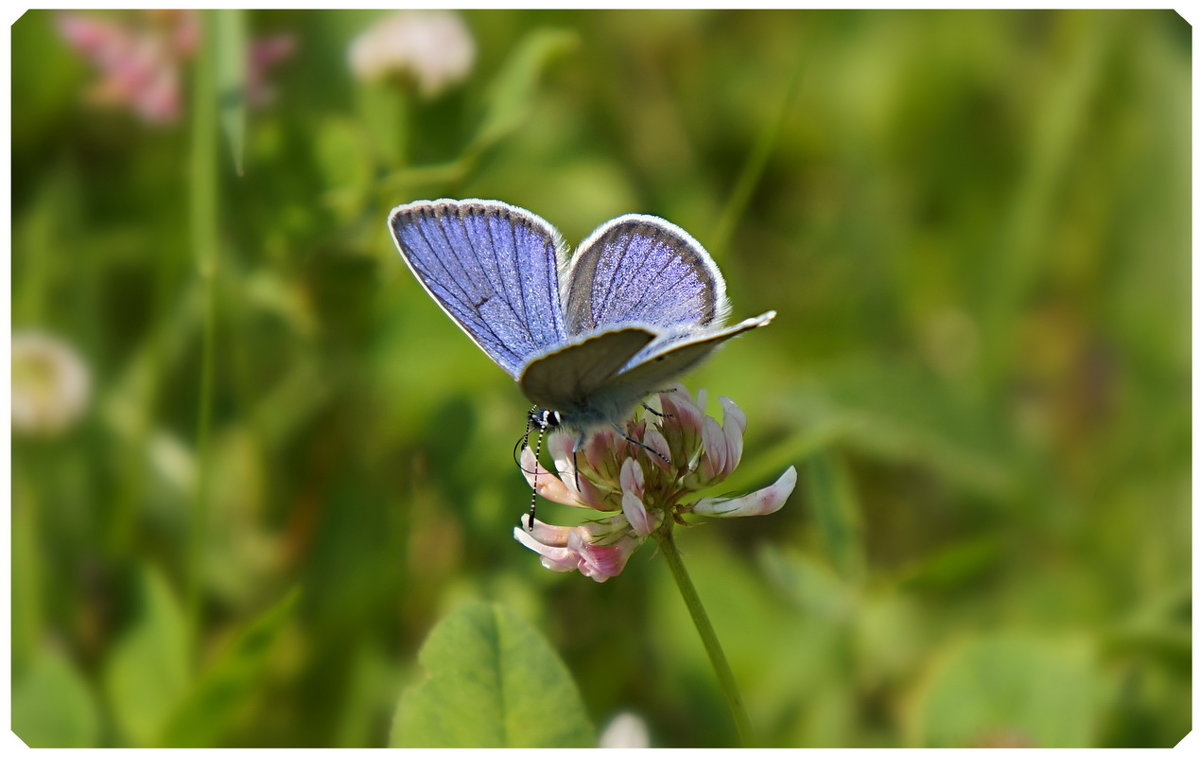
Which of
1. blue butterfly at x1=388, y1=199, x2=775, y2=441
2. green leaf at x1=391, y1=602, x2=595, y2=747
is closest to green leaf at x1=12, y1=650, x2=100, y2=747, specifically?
green leaf at x1=391, y1=602, x2=595, y2=747

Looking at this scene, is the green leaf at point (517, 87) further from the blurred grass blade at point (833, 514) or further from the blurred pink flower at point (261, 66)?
the blurred grass blade at point (833, 514)

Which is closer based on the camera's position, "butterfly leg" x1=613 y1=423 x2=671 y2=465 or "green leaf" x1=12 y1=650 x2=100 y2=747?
"butterfly leg" x1=613 y1=423 x2=671 y2=465

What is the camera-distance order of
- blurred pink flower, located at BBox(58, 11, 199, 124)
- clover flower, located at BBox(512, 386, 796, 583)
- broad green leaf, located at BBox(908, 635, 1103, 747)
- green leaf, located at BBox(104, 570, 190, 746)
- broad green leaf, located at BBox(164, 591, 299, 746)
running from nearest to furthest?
clover flower, located at BBox(512, 386, 796, 583), broad green leaf, located at BBox(164, 591, 299, 746), broad green leaf, located at BBox(908, 635, 1103, 747), green leaf, located at BBox(104, 570, 190, 746), blurred pink flower, located at BBox(58, 11, 199, 124)

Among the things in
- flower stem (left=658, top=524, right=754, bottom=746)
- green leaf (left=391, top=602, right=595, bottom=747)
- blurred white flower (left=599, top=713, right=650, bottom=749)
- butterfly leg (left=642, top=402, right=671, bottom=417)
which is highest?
butterfly leg (left=642, top=402, right=671, bottom=417)

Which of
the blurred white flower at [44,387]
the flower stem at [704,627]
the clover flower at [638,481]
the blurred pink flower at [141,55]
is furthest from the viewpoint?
the blurred pink flower at [141,55]

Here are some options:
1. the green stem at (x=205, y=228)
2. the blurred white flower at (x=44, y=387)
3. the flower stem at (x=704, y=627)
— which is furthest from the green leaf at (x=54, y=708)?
the flower stem at (x=704, y=627)

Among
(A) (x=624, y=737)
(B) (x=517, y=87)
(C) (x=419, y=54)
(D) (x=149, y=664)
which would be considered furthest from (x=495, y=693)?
(C) (x=419, y=54)

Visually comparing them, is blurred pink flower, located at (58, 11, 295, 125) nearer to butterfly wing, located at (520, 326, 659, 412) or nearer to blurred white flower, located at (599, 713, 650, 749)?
butterfly wing, located at (520, 326, 659, 412)

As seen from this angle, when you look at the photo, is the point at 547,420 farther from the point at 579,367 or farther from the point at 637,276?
the point at 637,276
